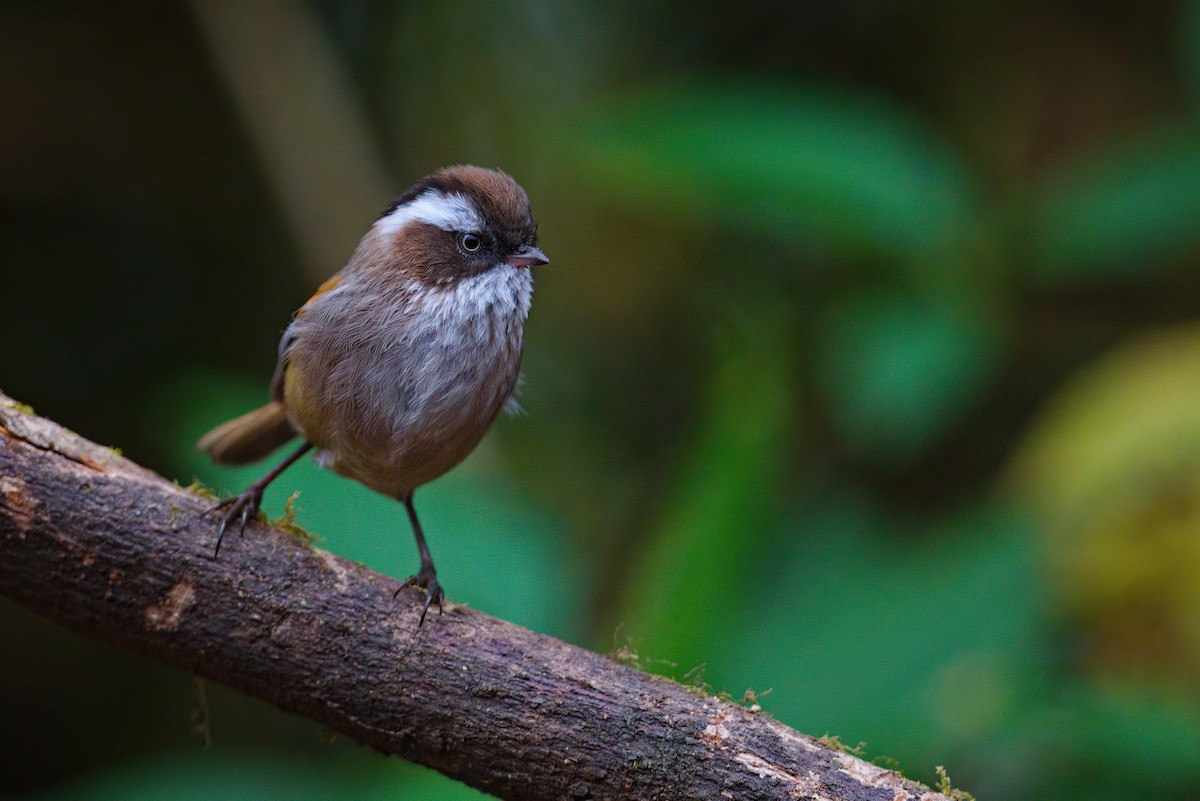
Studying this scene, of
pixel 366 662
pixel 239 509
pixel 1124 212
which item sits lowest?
pixel 366 662

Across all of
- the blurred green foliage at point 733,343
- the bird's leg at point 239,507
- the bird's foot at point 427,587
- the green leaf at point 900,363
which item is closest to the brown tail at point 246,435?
the blurred green foliage at point 733,343

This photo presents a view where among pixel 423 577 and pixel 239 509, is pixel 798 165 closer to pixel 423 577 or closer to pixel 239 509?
pixel 423 577

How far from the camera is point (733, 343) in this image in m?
4.80

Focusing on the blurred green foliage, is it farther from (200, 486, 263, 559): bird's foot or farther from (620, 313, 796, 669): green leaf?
(200, 486, 263, 559): bird's foot

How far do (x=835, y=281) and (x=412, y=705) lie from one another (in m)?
4.04

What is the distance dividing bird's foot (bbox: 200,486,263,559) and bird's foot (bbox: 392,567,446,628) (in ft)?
1.56

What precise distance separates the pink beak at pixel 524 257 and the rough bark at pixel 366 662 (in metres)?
1.19

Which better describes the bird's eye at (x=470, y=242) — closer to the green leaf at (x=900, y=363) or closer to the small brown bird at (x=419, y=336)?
the small brown bird at (x=419, y=336)

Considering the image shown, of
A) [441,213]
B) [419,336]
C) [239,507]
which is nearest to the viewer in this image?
[239,507]

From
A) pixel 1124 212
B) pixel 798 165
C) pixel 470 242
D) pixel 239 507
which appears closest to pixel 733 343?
pixel 798 165

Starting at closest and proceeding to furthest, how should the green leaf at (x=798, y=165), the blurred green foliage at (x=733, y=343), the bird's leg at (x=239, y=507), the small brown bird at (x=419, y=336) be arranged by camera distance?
the bird's leg at (x=239, y=507)
the small brown bird at (x=419, y=336)
the blurred green foliage at (x=733, y=343)
the green leaf at (x=798, y=165)

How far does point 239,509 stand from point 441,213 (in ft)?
3.70

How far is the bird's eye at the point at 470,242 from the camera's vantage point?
11.2ft

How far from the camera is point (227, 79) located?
19.4 ft
